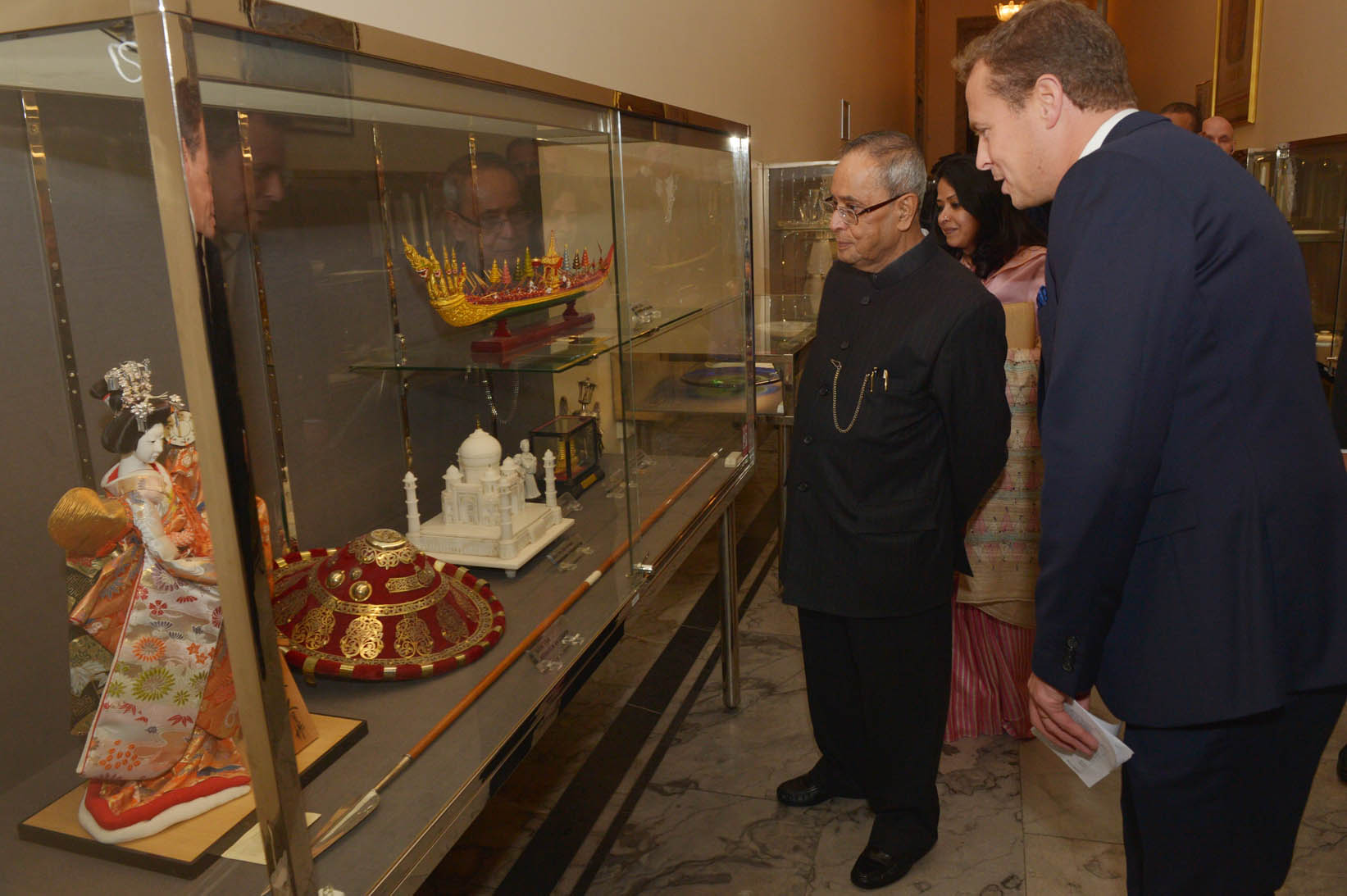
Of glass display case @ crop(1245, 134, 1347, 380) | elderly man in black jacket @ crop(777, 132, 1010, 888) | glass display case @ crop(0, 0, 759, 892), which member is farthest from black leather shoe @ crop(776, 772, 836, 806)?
glass display case @ crop(1245, 134, 1347, 380)

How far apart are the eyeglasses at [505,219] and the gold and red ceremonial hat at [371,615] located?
2.82ft

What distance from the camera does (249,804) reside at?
1175mm

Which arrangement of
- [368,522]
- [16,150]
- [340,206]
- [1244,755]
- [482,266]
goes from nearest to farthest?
[16,150] < [1244,755] < [340,206] < [368,522] < [482,266]

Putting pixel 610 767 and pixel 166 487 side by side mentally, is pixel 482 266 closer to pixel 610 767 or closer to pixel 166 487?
pixel 166 487

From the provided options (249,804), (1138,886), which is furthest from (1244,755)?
(249,804)

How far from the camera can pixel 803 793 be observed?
2848 millimetres

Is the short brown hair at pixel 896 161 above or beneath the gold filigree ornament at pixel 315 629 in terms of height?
above

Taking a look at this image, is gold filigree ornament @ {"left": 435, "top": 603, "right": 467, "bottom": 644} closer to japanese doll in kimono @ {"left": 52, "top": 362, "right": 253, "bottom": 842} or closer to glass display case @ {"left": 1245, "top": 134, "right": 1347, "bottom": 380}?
japanese doll in kimono @ {"left": 52, "top": 362, "right": 253, "bottom": 842}

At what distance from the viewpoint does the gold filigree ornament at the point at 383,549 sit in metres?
1.69

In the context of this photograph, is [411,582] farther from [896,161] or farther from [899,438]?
[896,161]

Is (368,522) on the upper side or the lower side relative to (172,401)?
lower

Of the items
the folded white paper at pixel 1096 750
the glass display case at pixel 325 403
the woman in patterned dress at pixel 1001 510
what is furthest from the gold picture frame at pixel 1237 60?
the folded white paper at pixel 1096 750

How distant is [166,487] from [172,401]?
4.2 inches

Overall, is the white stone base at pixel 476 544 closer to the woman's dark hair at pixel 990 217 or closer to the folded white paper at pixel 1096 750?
the folded white paper at pixel 1096 750
